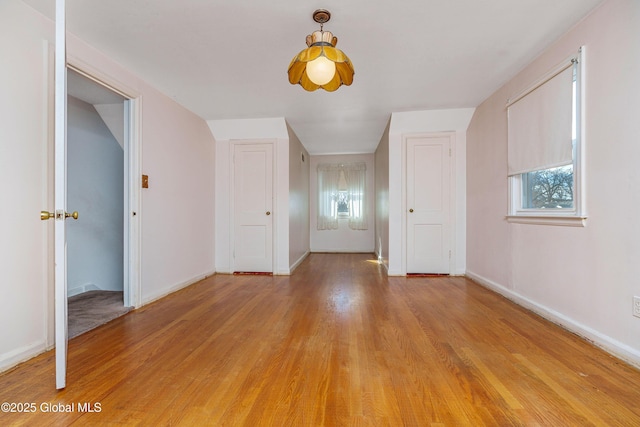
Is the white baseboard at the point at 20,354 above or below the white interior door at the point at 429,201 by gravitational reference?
below

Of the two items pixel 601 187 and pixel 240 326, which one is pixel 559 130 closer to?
pixel 601 187

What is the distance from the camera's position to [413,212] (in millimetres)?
4133

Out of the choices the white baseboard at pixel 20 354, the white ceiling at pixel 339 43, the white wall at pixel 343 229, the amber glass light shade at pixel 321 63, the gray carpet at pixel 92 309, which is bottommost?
the gray carpet at pixel 92 309

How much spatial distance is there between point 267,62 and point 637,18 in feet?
8.39

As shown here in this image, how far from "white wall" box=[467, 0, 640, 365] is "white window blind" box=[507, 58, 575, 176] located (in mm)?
146

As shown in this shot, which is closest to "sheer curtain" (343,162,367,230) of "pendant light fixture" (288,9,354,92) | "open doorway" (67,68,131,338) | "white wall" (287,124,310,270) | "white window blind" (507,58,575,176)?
"white wall" (287,124,310,270)

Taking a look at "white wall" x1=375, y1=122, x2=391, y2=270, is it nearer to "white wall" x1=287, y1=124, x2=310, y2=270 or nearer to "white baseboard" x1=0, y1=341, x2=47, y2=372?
"white wall" x1=287, y1=124, x2=310, y2=270

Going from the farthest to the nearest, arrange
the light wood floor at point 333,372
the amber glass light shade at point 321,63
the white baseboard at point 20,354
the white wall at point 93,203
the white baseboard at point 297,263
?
1. the white baseboard at point 297,263
2. the white wall at point 93,203
3. the amber glass light shade at point 321,63
4. the white baseboard at point 20,354
5. the light wood floor at point 333,372

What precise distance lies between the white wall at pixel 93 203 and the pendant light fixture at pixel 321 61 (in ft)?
9.50

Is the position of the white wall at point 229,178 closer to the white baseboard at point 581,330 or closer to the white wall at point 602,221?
the white baseboard at point 581,330

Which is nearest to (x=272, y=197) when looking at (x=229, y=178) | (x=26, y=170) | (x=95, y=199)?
(x=229, y=178)

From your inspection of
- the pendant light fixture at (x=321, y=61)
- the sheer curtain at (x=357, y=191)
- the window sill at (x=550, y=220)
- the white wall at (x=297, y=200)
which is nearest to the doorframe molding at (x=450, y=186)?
the window sill at (x=550, y=220)

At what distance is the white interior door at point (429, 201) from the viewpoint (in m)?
4.10

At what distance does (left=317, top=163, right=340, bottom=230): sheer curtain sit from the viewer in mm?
6781
